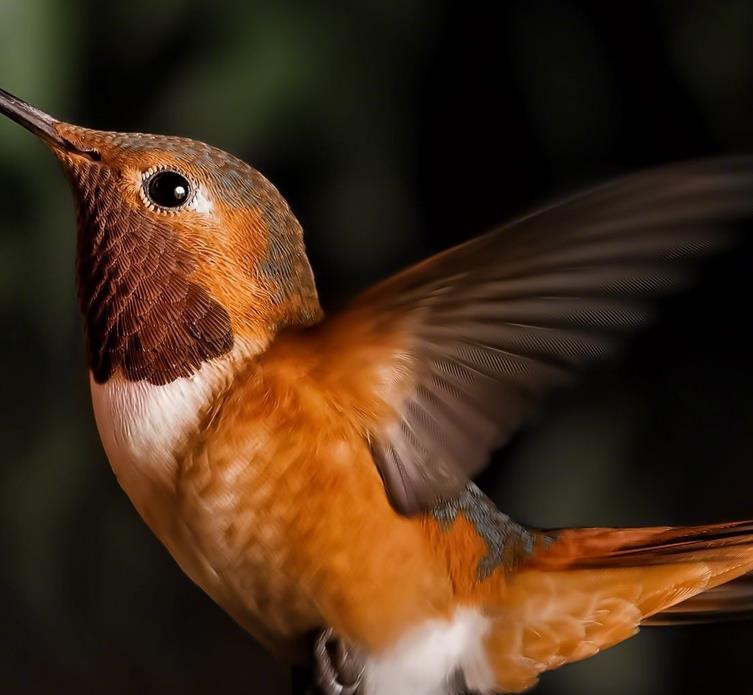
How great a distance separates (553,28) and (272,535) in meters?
0.62

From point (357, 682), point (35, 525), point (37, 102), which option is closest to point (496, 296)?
point (357, 682)

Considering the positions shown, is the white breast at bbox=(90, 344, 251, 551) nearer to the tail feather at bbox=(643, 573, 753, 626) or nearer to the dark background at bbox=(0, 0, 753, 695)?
the tail feather at bbox=(643, 573, 753, 626)

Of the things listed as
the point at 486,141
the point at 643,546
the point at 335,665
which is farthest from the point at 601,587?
the point at 486,141

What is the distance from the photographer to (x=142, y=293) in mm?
470

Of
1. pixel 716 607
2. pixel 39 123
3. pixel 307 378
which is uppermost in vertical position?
pixel 39 123

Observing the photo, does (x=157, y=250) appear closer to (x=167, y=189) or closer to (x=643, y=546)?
(x=167, y=189)

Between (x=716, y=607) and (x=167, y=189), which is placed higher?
(x=167, y=189)

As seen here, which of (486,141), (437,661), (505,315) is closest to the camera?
(505,315)

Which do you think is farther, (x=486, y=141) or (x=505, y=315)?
(x=486, y=141)

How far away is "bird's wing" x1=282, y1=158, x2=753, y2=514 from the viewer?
39 centimetres

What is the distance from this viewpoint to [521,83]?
3.09 feet

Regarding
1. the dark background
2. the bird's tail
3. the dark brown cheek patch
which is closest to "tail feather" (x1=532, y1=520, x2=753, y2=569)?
the bird's tail

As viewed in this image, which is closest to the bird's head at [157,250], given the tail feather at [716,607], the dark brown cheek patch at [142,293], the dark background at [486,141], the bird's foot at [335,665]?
the dark brown cheek patch at [142,293]

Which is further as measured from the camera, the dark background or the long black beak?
the dark background
